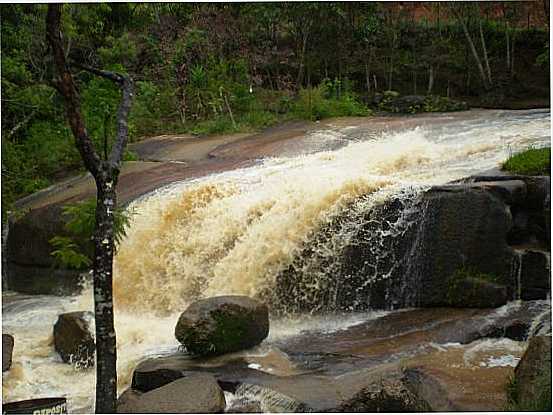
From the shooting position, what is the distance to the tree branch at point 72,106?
2910mm

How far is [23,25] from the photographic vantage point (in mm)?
7074

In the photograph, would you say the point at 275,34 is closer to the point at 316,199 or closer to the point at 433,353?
the point at 316,199

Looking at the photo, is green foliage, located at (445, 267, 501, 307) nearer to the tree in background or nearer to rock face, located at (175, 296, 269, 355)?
rock face, located at (175, 296, 269, 355)

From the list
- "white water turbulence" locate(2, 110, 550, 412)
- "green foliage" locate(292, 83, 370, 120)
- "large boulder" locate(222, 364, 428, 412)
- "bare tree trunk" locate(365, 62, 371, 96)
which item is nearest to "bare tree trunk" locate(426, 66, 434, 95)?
"bare tree trunk" locate(365, 62, 371, 96)

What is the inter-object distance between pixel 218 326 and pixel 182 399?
720 mm

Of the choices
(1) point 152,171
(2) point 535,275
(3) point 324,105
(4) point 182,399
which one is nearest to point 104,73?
(4) point 182,399

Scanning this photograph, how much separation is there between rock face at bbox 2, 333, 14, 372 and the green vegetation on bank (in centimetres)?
296

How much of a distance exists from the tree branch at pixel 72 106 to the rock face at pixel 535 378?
6.71ft

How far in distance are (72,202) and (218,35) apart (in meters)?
3.82

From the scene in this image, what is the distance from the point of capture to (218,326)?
4184 millimetres

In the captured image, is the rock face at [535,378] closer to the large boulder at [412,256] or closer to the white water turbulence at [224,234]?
the large boulder at [412,256]

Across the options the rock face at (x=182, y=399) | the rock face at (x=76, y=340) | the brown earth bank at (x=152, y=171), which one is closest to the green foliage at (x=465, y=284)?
the rock face at (x=182, y=399)

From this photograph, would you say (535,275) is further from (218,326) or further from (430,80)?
(430,80)

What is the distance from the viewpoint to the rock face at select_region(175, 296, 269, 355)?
4184 mm
